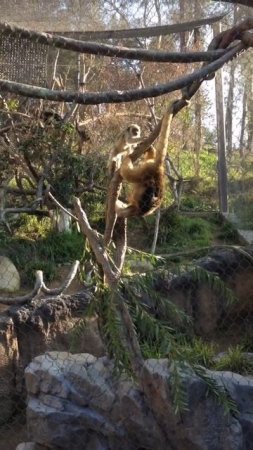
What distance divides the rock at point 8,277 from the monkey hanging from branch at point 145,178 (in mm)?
1909

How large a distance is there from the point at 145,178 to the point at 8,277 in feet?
6.84

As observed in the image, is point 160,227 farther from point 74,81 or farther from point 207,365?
point 207,365

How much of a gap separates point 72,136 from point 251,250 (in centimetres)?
244

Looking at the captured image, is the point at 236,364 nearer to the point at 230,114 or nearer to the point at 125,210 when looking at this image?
the point at 125,210

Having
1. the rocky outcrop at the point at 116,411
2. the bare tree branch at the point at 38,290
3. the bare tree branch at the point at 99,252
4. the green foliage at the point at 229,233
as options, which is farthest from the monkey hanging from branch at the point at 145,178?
the green foliage at the point at 229,233

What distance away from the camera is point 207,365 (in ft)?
9.78

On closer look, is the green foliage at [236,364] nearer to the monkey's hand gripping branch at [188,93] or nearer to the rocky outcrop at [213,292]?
the rocky outcrop at [213,292]

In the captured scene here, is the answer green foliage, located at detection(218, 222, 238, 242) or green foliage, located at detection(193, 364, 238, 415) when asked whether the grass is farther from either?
green foliage, located at detection(193, 364, 238, 415)

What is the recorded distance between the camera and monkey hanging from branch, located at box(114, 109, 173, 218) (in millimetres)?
2252

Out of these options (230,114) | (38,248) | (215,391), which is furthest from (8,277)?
(230,114)

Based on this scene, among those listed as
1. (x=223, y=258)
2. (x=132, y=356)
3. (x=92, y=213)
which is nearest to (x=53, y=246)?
(x=92, y=213)

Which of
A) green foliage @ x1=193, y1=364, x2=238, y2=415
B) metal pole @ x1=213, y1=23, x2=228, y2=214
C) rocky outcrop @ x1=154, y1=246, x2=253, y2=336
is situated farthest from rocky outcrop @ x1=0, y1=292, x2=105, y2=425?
metal pole @ x1=213, y1=23, x2=228, y2=214

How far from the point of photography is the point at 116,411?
2346 mm

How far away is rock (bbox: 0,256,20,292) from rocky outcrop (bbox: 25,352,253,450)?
1.65 metres
